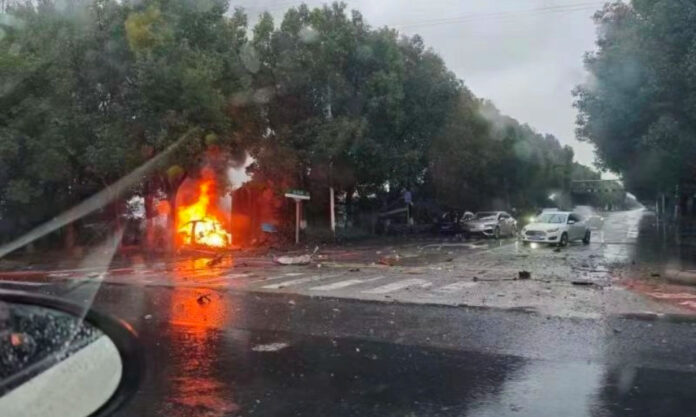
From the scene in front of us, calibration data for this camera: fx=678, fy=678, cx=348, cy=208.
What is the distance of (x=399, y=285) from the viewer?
→ 14.7 m

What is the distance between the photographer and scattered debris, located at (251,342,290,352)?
7.95 metres

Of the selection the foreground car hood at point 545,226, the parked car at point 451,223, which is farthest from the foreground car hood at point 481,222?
the foreground car hood at point 545,226

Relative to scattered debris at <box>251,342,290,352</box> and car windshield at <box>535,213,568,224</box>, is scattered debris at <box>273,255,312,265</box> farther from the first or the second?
car windshield at <box>535,213,568,224</box>

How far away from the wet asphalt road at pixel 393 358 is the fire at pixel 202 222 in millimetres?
16564

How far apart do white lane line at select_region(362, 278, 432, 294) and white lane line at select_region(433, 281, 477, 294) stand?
493 millimetres

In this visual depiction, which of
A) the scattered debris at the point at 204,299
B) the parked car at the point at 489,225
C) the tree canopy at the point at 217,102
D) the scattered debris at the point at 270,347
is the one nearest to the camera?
the scattered debris at the point at 270,347

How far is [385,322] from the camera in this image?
32.7 feet

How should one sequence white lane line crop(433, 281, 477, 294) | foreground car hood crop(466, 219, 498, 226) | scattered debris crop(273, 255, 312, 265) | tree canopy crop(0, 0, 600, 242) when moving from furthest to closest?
foreground car hood crop(466, 219, 498, 226)
tree canopy crop(0, 0, 600, 242)
scattered debris crop(273, 255, 312, 265)
white lane line crop(433, 281, 477, 294)

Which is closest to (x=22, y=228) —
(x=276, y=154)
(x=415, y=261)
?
(x=276, y=154)

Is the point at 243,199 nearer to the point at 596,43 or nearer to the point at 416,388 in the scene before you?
the point at 596,43

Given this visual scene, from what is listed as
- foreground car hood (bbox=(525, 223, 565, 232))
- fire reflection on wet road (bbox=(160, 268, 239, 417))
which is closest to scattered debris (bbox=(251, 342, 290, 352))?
fire reflection on wet road (bbox=(160, 268, 239, 417))

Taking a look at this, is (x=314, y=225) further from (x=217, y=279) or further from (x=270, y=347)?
A: (x=270, y=347)

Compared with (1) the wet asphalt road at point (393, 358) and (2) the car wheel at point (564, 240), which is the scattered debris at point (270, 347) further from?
(2) the car wheel at point (564, 240)

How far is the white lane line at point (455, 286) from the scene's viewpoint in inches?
542
